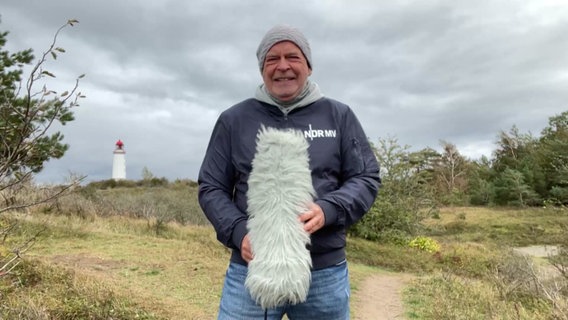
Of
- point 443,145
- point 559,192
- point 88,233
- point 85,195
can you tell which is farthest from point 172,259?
point 443,145

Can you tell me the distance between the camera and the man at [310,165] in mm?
1689

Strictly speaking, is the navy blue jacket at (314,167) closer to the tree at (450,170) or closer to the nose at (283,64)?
the nose at (283,64)

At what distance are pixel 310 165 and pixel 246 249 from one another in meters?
0.38

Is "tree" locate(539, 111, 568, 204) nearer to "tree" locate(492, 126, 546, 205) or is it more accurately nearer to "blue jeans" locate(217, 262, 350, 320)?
"tree" locate(492, 126, 546, 205)

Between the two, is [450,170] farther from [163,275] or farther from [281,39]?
[281,39]

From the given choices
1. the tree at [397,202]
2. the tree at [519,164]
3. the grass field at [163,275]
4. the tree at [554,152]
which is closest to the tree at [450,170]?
the tree at [519,164]

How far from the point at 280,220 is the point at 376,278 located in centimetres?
869

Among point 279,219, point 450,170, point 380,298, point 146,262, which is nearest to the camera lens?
point 279,219

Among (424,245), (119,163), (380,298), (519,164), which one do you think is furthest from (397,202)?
(119,163)

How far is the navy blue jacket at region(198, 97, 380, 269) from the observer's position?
5.47 ft

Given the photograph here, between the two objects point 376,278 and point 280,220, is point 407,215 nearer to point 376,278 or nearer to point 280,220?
point 376,278

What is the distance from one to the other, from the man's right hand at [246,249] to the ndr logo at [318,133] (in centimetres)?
44

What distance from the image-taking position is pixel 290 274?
Result: 150 cm

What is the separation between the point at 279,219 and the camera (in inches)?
60.8
